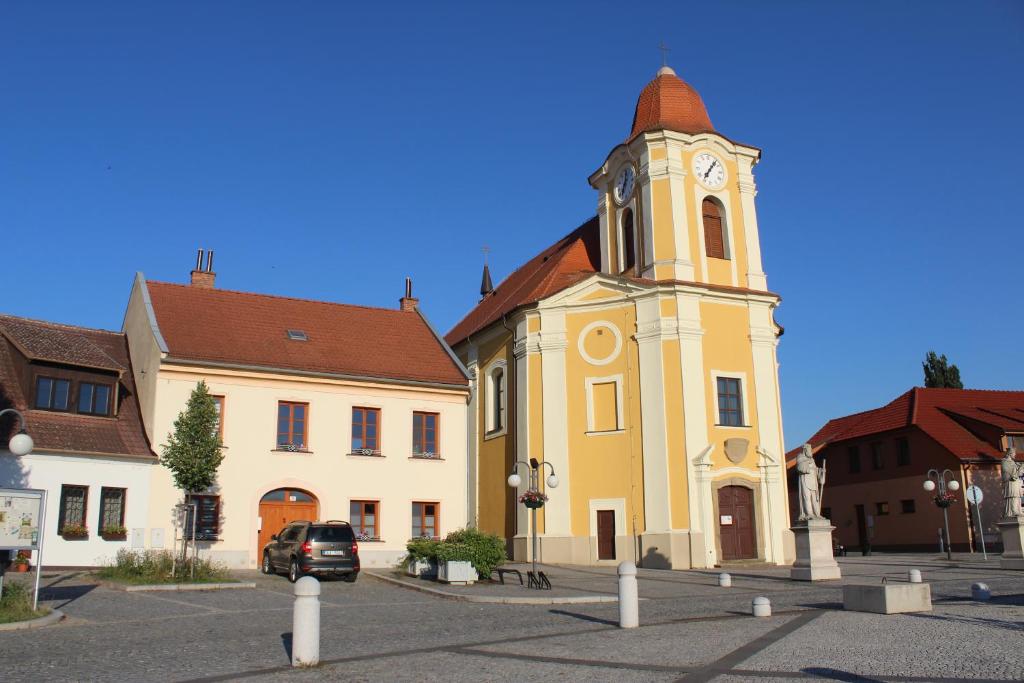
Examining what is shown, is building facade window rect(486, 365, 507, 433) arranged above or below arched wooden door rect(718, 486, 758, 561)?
above

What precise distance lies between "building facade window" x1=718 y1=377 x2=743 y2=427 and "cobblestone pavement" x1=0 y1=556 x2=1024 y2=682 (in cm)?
1179

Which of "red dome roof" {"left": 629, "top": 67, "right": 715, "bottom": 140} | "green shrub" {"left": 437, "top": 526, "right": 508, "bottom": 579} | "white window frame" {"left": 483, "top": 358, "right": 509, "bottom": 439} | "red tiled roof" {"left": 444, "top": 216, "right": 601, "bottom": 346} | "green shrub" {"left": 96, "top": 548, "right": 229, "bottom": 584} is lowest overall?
"green shrub" {"left": 96, "top": 548, "right": 229, "bottom": 584}

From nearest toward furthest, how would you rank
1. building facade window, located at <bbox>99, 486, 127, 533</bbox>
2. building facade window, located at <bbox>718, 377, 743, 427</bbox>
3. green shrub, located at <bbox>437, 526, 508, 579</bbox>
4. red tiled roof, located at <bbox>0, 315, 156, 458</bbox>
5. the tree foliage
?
green shrub, located at <bbox>437, 526, 508, 579</bbox>, the tree foliage, red tiled roof, located at <bbox>0, 315, 156, 458</bbox>, building facade window, located at <bbox>99, 486, 127, 533</bbox>, building facade window, located at <bbox>718, 377, 743, 427</bbox>

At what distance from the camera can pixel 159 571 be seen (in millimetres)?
21516

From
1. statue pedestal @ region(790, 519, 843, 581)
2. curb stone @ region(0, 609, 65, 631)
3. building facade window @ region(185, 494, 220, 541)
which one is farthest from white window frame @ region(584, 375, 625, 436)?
curb stone @ region(0, 609, 65, 631)

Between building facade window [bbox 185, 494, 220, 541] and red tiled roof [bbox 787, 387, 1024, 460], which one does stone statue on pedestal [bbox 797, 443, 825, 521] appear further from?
red tiled roof [bbox 787, 387, 1024, 460]

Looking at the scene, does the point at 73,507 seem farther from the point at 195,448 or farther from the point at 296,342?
the point at 296,342

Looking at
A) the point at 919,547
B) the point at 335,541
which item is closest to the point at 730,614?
the point at 335,541

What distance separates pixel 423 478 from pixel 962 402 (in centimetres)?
3098

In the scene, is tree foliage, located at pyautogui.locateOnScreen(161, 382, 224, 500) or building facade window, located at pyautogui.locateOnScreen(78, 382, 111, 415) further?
building facade window, located at pyautogui.locateOnScreen(78, 382, 111, 415)

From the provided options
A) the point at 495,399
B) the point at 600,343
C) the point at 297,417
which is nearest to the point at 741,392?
the point at 600,343

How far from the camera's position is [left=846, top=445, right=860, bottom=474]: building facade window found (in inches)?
1897

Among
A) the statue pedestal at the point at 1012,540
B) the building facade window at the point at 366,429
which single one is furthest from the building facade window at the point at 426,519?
the statue pedestal at the point at 1012,540

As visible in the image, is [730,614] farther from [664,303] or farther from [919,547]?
[919,547]
